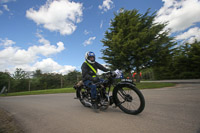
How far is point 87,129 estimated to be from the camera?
1.79 m

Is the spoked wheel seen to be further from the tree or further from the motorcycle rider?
the tree

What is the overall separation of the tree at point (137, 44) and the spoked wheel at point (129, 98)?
8102 mm

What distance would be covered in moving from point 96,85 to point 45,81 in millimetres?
24108

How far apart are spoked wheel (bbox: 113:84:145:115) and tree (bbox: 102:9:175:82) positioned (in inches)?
319

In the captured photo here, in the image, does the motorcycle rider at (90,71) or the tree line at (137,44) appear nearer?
the motorcycle rider at (90,71)

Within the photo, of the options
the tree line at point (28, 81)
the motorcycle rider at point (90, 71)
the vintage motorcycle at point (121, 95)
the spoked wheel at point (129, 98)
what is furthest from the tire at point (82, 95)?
the tree line at point (28, 81)

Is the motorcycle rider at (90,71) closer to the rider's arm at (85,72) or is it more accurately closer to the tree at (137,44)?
the rider's arm at (85,72)

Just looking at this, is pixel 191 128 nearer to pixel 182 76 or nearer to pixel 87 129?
pixel 87 129

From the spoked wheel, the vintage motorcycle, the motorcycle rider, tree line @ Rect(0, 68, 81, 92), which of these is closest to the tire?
the motorcycle rider

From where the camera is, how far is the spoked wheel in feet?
7.57

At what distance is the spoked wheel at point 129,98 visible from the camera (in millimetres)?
2306

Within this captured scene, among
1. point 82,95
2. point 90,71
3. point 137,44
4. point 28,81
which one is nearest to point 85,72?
point 90,71

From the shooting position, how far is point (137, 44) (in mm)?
10477

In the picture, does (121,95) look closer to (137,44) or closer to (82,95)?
(82,95)
